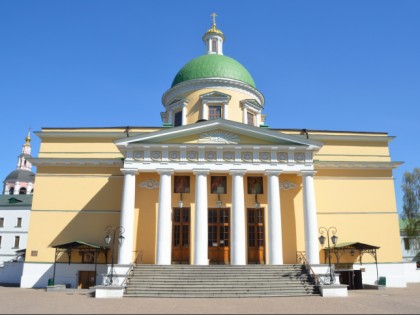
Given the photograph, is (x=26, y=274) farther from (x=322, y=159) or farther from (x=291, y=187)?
(x=322, y=159)

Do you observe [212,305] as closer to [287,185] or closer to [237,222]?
[237,222]

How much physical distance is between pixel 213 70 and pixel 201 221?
40.8ft

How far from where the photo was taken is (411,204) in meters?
36.1

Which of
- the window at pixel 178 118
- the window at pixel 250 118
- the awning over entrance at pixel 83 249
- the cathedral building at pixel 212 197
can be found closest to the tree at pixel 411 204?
the cathedral building at pixel 212 197

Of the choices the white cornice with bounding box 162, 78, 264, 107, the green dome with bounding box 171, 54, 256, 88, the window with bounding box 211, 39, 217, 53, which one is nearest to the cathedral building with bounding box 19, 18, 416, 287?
the white cornice with bounding box 162, 78, 264, 107

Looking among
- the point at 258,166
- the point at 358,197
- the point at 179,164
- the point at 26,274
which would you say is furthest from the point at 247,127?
the point at 26,274

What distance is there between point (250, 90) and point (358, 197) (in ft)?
35.9

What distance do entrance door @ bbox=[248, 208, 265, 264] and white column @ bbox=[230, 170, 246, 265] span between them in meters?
2.26

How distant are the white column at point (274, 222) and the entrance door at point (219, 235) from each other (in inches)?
98.4

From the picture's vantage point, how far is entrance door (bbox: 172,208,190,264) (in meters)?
21.8

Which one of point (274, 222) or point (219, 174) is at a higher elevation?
point (219, 174)

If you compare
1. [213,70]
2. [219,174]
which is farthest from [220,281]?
[213,70]

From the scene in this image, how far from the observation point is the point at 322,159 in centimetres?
2562

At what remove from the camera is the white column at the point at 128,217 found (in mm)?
19656
